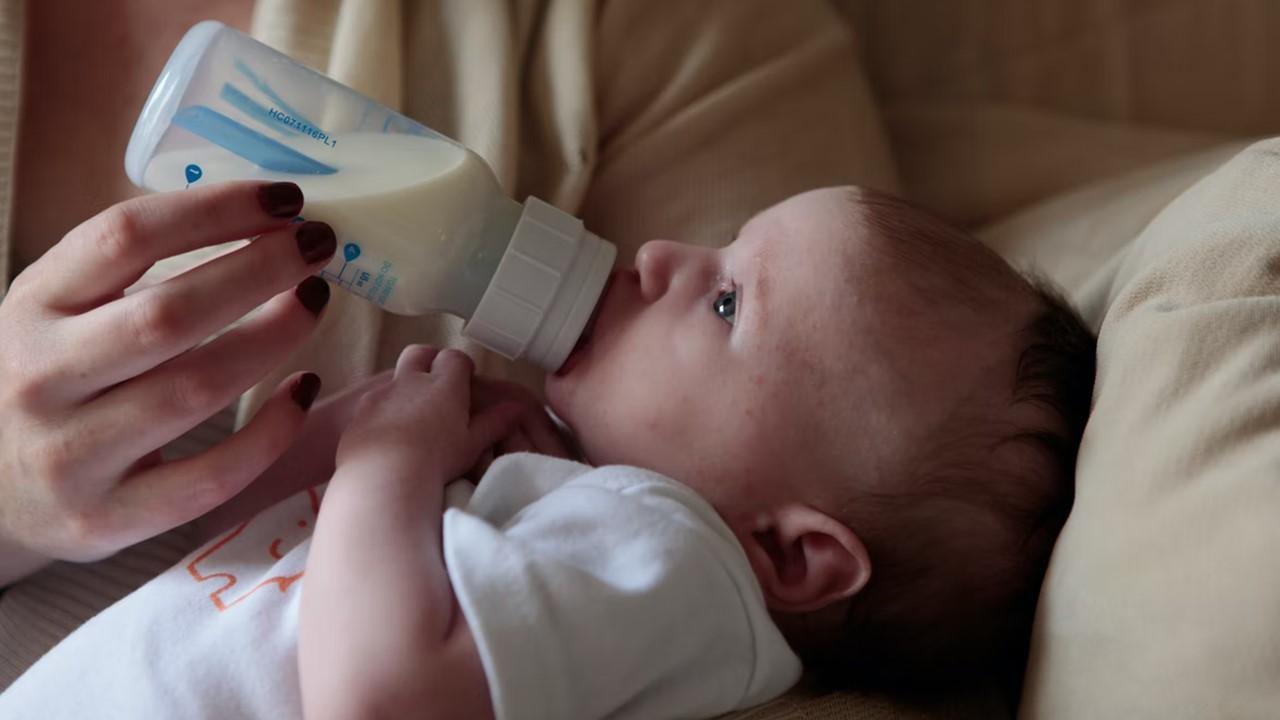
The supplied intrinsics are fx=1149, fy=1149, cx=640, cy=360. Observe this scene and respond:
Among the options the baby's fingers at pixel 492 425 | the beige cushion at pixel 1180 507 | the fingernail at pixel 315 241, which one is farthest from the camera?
the baby's fingers at pixel 492 425

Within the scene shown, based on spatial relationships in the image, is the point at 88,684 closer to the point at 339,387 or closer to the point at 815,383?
the point at 339,387

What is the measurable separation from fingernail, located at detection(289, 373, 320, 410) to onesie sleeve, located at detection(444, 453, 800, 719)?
15 cm

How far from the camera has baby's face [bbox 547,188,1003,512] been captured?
2.81 feet

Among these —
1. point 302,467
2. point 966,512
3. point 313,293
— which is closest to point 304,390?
point 313,293

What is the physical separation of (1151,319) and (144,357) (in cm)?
67

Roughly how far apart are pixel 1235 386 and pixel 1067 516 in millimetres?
186

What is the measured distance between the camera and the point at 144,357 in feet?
2.37

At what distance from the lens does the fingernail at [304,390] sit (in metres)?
0.83

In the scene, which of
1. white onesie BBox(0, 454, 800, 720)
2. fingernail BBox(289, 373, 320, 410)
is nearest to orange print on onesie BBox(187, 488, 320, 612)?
white onesie BBox(0, 454, 800, 720)

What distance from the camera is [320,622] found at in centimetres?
71

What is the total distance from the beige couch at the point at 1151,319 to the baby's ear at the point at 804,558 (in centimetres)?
8

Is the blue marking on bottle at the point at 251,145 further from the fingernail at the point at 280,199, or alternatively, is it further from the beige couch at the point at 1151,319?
the beige couch at the point at 1151,319

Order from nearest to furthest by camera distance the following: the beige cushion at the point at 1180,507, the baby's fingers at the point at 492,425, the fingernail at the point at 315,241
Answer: the beige cushion at the point at 1180,507 < the fingernail at the point at 315,241 < the baby's fingers at the point at 492,425

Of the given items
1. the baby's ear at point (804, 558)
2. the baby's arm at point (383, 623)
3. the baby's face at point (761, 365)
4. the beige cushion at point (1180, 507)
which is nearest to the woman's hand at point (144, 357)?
the baby's arm at point (383, 623)
